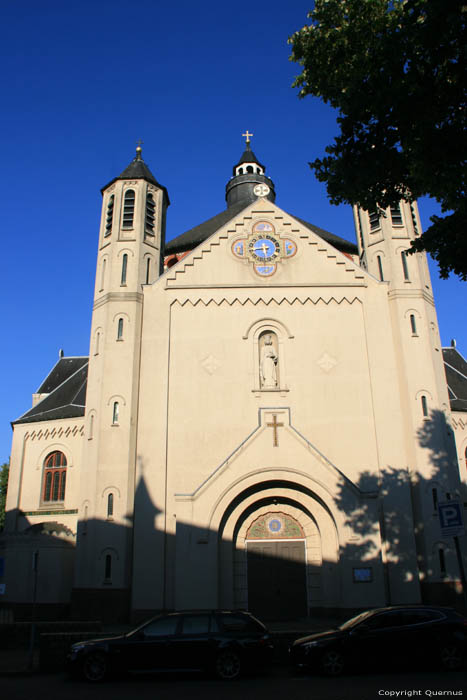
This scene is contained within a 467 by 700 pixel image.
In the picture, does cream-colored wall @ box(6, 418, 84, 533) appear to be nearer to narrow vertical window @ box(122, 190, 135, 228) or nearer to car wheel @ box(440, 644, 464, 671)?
narrow vertical window @ box(122, 190, 135, 228)

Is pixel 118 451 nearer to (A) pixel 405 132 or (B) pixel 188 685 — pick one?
(B) pixel 188 685

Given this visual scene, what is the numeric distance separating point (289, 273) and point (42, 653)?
1646cm

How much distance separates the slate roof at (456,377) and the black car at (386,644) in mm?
18689

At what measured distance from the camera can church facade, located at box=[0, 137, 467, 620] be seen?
2028cm

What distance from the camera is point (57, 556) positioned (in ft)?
77.3

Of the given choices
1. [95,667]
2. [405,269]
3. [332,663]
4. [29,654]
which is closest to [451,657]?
[332,663]

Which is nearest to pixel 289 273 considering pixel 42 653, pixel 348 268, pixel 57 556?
pixel 348 268

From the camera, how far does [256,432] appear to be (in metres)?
21.4

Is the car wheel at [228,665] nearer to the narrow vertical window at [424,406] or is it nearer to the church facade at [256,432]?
the church facade at [256,432]

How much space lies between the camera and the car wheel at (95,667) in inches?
476

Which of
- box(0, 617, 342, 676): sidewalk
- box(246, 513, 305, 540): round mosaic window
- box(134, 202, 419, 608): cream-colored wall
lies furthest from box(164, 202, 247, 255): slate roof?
box(0, 617, 342, 676): sidewalk

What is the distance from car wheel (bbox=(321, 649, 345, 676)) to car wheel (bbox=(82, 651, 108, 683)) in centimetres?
449

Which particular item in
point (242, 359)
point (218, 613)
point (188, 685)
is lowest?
point (188, 685)

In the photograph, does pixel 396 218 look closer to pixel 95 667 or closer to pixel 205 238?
pixel 205 238
